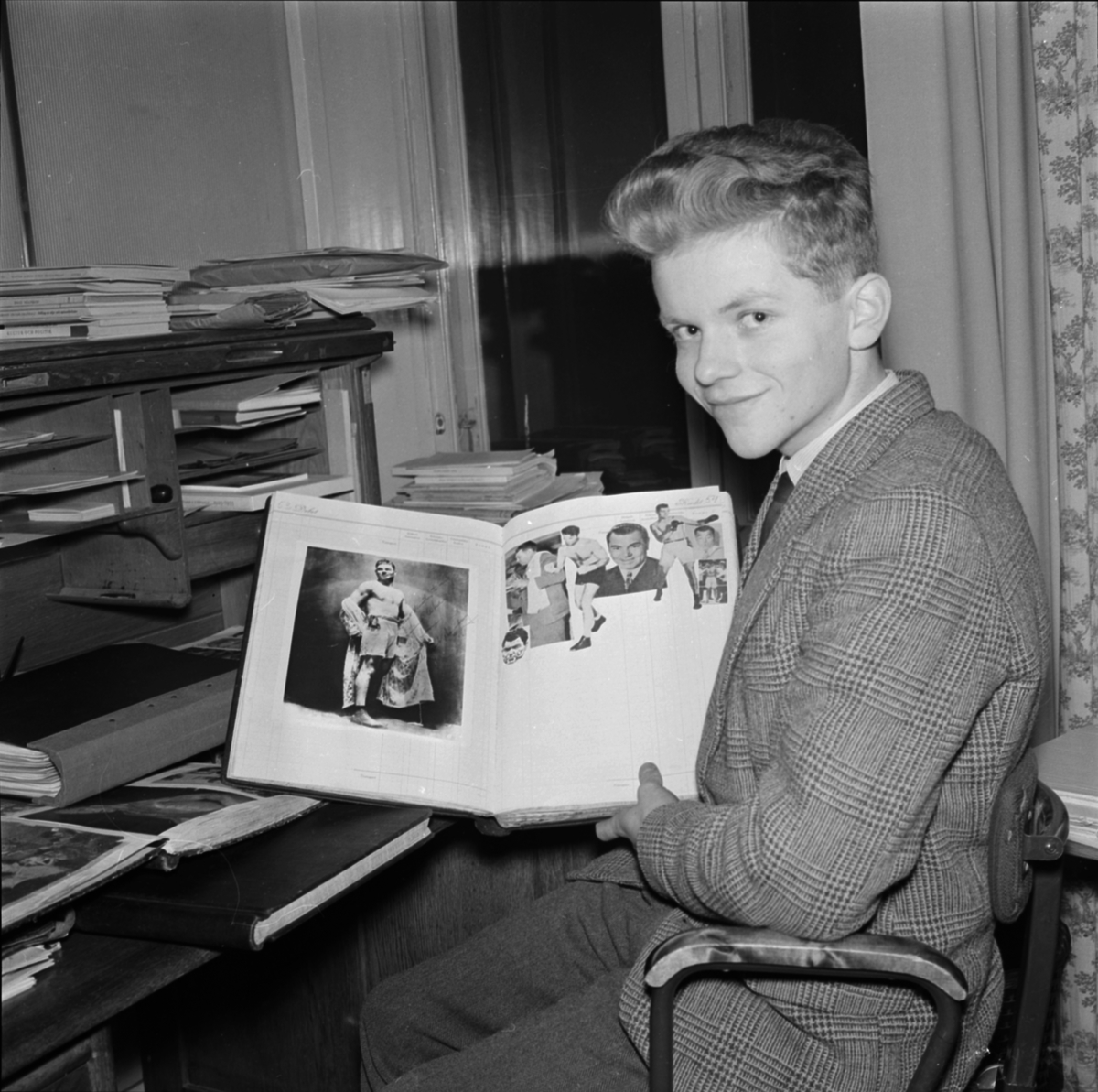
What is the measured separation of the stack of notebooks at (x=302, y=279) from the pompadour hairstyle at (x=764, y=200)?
768 millimetres

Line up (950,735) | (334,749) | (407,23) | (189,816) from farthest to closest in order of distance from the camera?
(407,23) < (334,749) < (189,816) < (950,735)

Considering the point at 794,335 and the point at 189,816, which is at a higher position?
the point at 794,335

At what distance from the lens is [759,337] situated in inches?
52.1

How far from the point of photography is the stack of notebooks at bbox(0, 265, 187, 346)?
161 cm

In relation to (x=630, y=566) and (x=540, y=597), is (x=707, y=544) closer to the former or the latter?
(x=630, y=566)

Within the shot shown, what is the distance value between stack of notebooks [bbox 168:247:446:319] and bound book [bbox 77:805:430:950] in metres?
0.89

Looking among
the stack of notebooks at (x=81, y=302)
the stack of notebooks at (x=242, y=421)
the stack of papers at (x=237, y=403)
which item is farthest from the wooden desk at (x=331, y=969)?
the stack of notebooks at (x=81, y=302)

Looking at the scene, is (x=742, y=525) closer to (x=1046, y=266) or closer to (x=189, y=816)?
(x=1046, y=266)

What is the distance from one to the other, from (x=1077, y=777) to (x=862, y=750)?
746 millimetres

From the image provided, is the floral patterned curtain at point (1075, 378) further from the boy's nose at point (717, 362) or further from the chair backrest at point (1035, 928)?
the boy's nose at point (717, 362)

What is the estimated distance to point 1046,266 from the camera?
199 centimetres

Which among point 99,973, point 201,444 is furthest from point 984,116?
point 99,973

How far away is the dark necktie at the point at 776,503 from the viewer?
155cm

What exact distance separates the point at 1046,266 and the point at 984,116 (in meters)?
0.25
